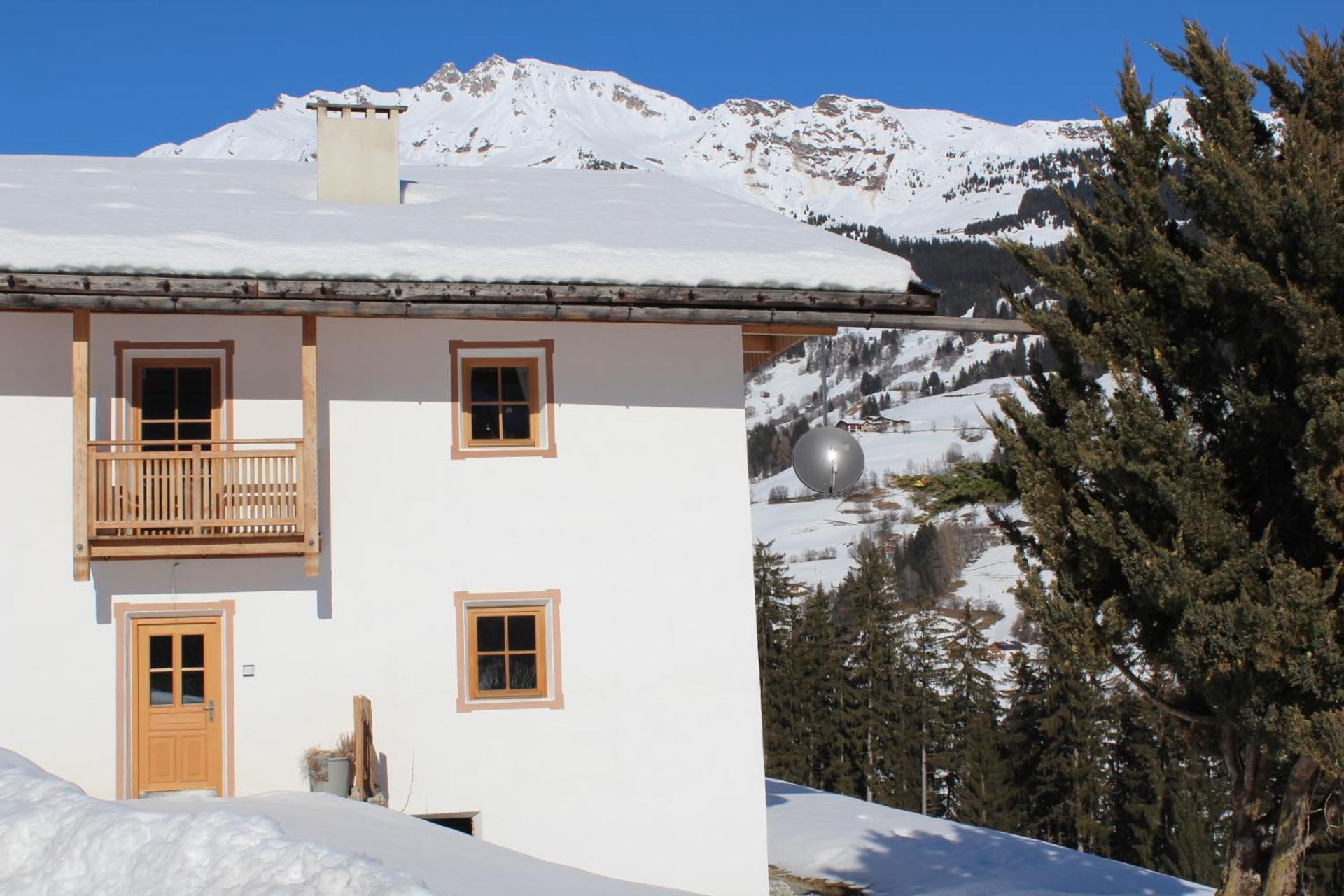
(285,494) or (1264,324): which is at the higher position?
(1264,324)

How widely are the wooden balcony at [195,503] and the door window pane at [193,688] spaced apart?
124 cm

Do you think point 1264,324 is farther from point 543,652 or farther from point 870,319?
point 543,652

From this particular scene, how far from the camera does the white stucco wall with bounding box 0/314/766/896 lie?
13.1 meters

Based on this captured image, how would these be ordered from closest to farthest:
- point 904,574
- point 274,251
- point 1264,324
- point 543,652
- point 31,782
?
point 31,782, point 1264,324, point 274,251, point 543,652, point 904,574

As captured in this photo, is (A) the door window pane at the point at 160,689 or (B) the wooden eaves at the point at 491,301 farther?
(A) the door window pane at the point at 160,689

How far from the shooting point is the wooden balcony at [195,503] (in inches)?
496

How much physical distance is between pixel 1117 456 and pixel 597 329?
5599 mm

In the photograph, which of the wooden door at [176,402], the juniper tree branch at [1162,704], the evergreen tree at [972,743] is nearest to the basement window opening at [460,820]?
the wooden door at [176,402]

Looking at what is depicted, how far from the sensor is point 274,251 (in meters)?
12.7

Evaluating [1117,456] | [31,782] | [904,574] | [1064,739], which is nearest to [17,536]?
[31,782]

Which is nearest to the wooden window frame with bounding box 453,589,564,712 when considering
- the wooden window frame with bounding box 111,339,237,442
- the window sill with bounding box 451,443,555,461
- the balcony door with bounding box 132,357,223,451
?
the window sill with bounding box 451,443,555,461

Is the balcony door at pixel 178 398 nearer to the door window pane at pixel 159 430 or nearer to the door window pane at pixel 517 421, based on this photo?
the door window pane at pixel 159 430

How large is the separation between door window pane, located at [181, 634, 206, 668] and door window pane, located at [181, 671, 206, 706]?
7 cm

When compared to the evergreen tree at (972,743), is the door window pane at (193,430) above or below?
above
